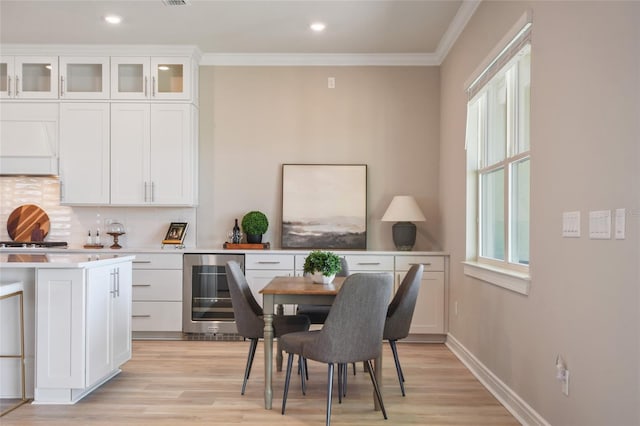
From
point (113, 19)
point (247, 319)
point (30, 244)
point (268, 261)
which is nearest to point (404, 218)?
point (268, 261)

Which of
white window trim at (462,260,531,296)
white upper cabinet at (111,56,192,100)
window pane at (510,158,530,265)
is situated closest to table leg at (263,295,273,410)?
white window trim at (462,260,531,296)

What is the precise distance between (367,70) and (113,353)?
12.5ft

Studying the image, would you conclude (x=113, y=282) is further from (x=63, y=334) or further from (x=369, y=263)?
(x=369, y=263)

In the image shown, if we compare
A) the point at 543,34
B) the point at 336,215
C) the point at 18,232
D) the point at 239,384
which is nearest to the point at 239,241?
the point at 336,215

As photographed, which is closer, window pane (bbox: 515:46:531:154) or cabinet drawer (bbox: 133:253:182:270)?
window pane (bbox: 515:46:531:154)

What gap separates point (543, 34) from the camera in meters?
2.81

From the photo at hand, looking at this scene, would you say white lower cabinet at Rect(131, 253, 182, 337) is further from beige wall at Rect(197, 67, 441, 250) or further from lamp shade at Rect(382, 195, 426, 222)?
lamp shade at Rect(382, 195, 426, 222)

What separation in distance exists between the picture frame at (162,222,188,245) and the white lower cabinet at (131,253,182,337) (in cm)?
28

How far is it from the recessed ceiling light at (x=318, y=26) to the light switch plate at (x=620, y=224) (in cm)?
345

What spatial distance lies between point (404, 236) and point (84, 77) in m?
3.71

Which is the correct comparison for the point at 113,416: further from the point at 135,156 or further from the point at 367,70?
the point at 367,70

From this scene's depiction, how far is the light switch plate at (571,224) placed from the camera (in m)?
2.38

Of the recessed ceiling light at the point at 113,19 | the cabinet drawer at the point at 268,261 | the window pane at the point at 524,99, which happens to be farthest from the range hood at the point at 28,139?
the window pane at the point at 524,99

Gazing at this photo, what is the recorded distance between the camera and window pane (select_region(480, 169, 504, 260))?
388 cm
